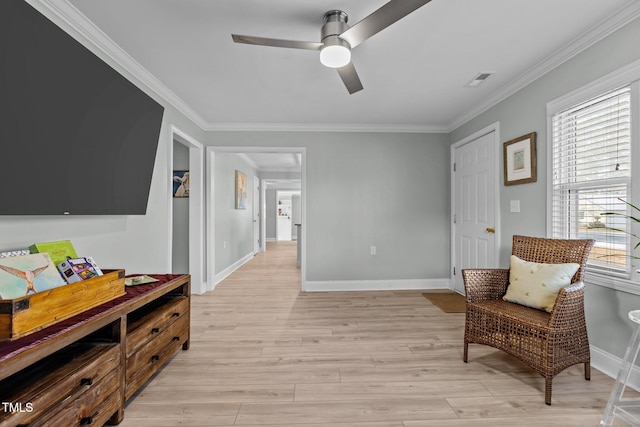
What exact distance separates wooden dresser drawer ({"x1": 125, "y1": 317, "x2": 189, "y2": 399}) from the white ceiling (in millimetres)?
2047

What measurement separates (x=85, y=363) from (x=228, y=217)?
12.5 ft

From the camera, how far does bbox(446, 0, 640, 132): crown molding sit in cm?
176

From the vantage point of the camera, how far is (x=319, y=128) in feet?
12.9

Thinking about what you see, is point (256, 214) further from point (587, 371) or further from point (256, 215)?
point (587, 371)

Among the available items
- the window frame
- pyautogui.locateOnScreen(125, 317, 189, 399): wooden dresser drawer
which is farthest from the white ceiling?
pyautogui.locateOnScreen(125, 317, 189, 399): wooden dresser drawer

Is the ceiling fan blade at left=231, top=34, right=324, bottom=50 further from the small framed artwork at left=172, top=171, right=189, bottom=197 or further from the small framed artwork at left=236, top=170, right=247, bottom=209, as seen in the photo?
the small framed artwork at left=236, top=170, right=247, bottom=209

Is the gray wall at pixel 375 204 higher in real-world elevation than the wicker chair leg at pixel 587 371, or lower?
higher

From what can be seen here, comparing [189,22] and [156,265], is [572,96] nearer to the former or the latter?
[189,22]

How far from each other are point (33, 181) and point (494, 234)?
146 inches

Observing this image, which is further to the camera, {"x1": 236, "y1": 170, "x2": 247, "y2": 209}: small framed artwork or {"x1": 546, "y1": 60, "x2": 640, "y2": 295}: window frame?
{"x1": 236, "y1": 170, "x2": 247, "y2": 209}: small framed artwork

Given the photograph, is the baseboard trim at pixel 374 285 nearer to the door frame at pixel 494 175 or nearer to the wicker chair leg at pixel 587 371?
the door frame at pixel 494 175

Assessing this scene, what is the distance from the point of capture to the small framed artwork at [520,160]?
252 cm

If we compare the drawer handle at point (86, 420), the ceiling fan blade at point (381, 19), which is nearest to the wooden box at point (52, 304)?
the drawer handle at point (86, 420)

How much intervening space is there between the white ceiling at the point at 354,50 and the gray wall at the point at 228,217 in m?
1.31
